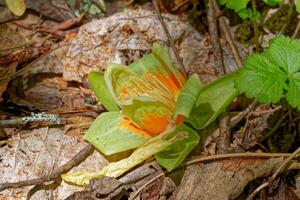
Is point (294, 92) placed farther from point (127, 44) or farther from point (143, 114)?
point (127, 44)

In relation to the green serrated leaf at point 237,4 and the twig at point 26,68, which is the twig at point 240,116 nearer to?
the green serrated leaf at point 237,4

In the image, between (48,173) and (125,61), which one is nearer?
(48,173)

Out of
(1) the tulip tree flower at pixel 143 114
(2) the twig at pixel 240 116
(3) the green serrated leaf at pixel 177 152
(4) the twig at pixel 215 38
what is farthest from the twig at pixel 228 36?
(3) the green serrated leaf at pixel 177 152

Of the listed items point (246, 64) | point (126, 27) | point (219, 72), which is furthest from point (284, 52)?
point (126, 27)

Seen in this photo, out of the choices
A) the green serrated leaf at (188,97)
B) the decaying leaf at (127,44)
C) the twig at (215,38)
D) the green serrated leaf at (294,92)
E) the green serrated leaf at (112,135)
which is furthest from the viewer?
the decaying leaf at (127,44)

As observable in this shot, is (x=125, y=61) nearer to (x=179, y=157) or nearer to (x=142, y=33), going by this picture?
(x=142, y=33)

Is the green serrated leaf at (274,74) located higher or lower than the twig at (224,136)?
higher

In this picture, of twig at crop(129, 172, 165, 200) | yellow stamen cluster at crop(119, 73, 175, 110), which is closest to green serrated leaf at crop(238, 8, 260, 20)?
yellow stamen cluster at crop(119, 73, 175, 110)
